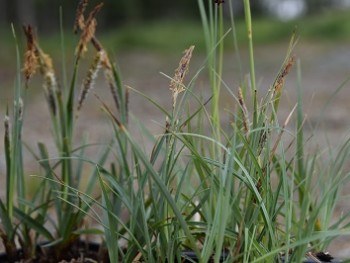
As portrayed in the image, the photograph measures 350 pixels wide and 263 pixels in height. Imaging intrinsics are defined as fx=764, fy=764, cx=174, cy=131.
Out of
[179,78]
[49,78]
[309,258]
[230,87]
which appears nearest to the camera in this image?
[179,78]

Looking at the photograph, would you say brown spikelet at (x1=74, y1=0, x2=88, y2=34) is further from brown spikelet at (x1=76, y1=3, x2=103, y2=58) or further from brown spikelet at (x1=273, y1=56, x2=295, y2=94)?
brown spikelet at (x1=273, y1=56, x2=295, y2=94)

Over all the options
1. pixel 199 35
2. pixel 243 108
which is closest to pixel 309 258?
pixel 243 108

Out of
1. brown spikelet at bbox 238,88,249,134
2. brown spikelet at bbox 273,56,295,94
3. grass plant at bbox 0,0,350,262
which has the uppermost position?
brown spikelet at bbox 273,56,295,94

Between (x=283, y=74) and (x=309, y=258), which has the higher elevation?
(x=283, y=74)

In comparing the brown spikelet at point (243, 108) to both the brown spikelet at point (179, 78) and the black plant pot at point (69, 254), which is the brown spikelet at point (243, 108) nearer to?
the brown spikelet at point (179, 78)

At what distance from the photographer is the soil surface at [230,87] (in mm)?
3420

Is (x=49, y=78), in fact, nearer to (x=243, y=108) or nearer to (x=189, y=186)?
(x=189, y=186)

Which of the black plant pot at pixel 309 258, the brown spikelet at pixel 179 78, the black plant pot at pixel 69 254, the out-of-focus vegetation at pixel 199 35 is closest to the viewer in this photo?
the brown spikelet at pixel 179 78

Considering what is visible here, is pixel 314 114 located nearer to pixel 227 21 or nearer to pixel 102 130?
pixel 102 130

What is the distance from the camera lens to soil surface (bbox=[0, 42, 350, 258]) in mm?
3420

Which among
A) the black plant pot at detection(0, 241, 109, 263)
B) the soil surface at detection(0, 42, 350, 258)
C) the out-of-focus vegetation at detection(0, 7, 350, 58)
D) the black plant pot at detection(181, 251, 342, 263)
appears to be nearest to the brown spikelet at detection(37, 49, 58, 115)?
the black plant pot at detection(0, 241, 109, 263)

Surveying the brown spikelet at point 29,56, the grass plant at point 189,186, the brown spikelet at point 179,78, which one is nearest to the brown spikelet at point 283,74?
the grass plant at point 189,186

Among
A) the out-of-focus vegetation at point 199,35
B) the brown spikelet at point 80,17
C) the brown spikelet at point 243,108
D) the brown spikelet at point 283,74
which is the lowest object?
the out-of-focus vegetation at point 199,35

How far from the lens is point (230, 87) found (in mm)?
5086
